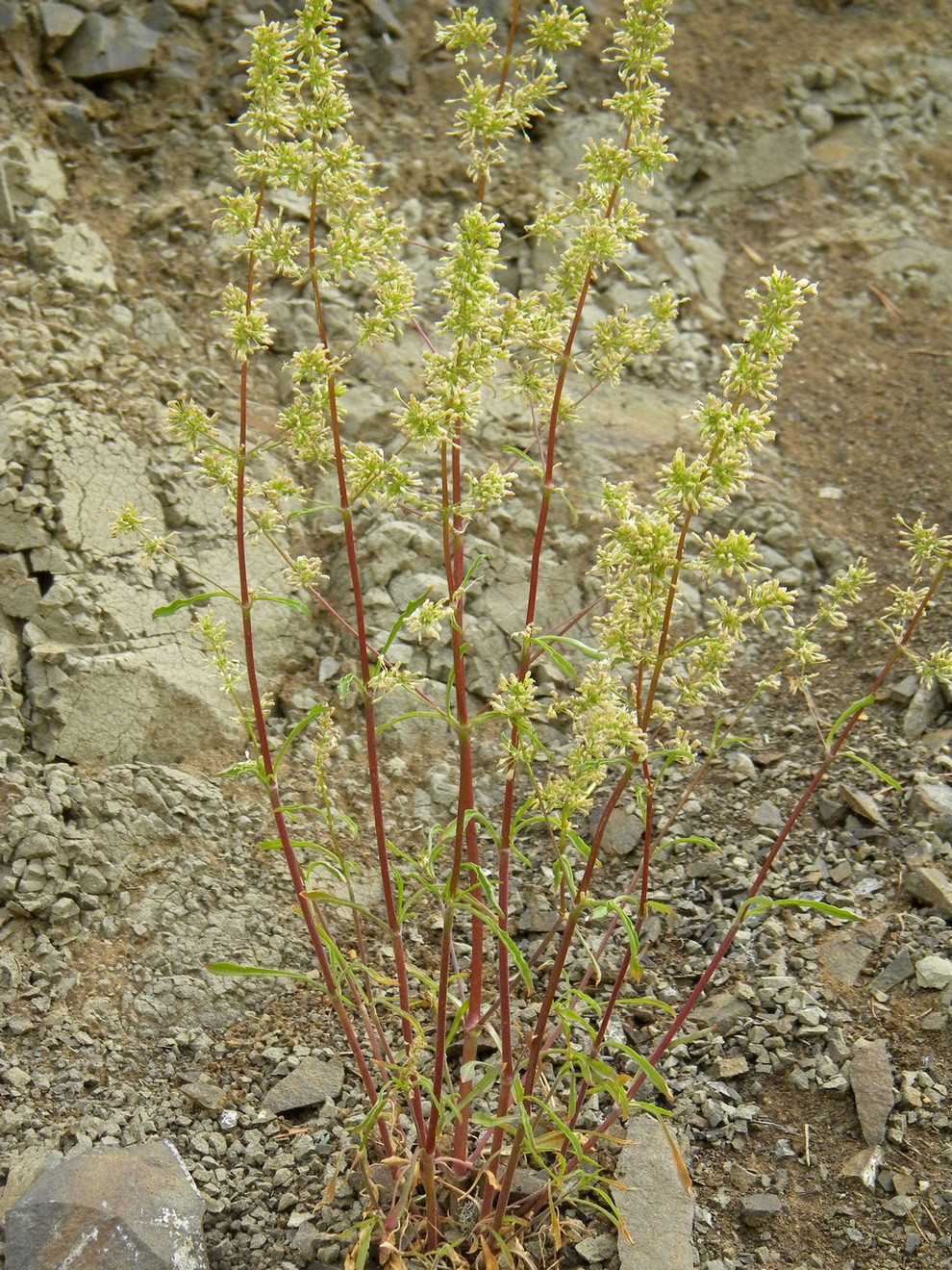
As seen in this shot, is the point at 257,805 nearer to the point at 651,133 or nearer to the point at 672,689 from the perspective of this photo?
the point at 672,689

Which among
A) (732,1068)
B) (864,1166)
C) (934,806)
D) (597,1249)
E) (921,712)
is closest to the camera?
(597,1249)

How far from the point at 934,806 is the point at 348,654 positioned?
7.56 feet

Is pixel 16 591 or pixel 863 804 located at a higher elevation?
pixel 16 591

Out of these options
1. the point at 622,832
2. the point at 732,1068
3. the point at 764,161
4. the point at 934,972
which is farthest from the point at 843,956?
the point at 764,161

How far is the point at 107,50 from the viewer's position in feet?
18.9

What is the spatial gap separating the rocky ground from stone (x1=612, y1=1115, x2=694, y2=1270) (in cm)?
3

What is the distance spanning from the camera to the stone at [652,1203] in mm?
3027

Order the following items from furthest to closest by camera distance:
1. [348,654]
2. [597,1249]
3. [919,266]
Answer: [919,266] < [348,654] < [597,1249]

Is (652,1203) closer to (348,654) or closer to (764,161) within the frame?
(348,654)

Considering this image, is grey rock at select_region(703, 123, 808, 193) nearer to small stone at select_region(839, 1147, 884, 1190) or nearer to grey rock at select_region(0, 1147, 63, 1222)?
small stone at select_region(839, 1147, 884, 1190)

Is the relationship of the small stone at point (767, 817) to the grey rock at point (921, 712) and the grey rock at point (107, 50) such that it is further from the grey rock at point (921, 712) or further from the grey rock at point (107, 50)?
the grey rock at point (107, 50)

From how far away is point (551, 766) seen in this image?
452 cm

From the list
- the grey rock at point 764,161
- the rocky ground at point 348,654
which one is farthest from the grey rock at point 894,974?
the grey rock at point 764,161

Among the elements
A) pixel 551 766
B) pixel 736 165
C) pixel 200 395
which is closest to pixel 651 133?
pixel 551 766
